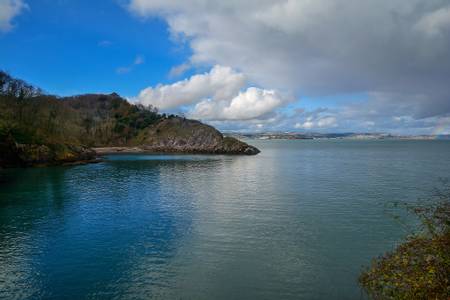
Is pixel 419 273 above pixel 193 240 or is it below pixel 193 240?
above

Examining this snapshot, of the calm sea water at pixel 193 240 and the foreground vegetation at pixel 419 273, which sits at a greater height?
the foreground vegetation at pixel 419 273

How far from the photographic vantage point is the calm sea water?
2275 centimetres

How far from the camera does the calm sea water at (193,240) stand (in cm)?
2275

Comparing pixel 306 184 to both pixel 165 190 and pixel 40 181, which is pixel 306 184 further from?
pixel 40 181

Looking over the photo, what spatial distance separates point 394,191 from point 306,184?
16.1 metres

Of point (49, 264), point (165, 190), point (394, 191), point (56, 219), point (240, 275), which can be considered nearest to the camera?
point (240, 275)

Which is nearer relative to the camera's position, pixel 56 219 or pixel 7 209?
pixel 56 219

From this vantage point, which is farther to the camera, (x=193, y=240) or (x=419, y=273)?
(x=193, y=240)

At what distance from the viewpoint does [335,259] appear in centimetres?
2742

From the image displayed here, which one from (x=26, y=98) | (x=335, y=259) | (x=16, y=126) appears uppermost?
(x=26, y=98)

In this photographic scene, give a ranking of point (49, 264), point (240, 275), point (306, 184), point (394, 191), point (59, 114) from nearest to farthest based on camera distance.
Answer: point (240, 275) → point (49, 264) → point (394, 191) → point (306, 184) → point (59, 114)

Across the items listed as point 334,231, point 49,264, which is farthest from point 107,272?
point 334,231

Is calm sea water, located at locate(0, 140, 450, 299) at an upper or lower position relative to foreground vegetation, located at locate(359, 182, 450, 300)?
lower

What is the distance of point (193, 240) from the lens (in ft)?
106
